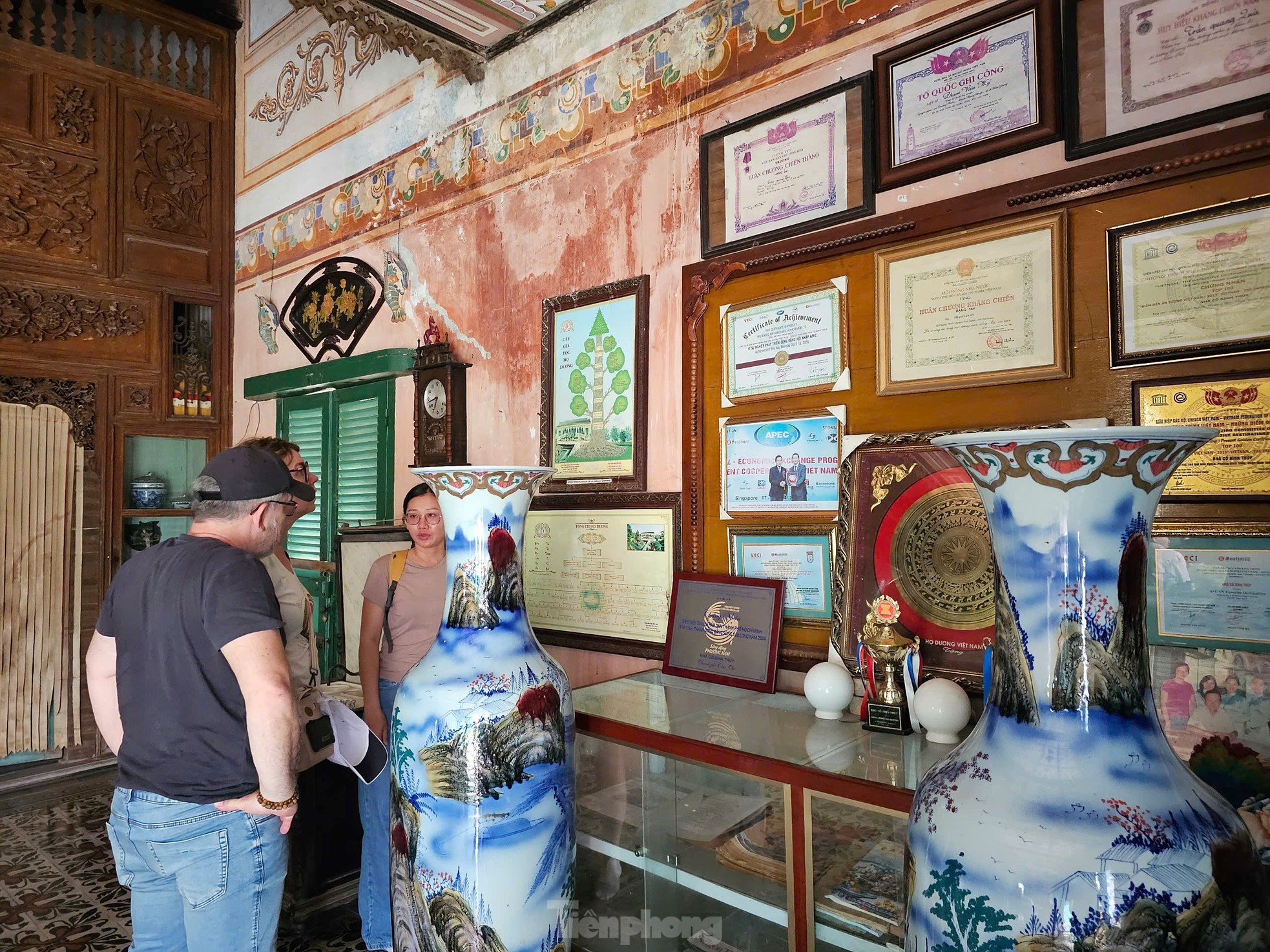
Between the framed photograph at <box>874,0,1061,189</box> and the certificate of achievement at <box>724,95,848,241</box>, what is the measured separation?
0.13 meters

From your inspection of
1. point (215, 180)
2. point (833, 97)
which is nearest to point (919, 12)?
point (833, 97)

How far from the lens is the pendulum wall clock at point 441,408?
10.4 feet

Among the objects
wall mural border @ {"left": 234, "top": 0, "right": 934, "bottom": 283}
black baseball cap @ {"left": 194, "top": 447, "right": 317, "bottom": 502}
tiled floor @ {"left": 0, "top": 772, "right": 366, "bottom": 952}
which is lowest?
tiled floor @ {"left": 0, "top": 772, "right": 366, "bottom": 952}

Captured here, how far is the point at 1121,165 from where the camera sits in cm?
161

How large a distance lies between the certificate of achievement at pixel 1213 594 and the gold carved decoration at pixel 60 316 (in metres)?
4.98

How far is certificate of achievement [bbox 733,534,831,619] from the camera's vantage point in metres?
2.04

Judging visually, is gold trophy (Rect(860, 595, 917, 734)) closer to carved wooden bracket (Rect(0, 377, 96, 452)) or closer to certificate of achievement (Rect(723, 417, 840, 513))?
certificate of achievement (Rect(723, 417, 840, 513))

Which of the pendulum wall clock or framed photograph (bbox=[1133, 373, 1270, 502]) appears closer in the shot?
framed photograph (bbox=[1133, 373, 1270, 502])

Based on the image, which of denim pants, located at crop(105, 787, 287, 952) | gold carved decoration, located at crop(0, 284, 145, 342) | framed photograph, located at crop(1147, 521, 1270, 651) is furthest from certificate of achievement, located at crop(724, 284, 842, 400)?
gold carved decoration, located at crop(0, 284, 145, 342)

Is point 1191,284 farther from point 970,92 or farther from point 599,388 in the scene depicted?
point 599,388

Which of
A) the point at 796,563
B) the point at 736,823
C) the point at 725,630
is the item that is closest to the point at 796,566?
the point at 796,563

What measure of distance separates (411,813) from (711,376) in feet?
4.62

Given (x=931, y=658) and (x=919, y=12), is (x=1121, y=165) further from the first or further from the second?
(x=931, y=658)

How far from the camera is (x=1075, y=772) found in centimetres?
83
